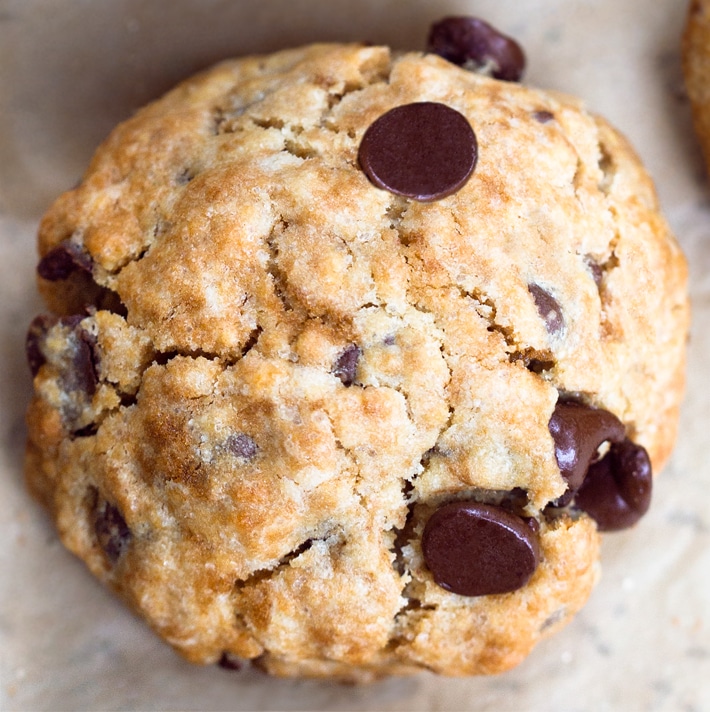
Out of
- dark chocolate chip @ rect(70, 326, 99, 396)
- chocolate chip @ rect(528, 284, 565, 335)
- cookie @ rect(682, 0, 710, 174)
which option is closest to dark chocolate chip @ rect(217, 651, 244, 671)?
dark chocolate chip @ rect(70, 326, 99, 396)

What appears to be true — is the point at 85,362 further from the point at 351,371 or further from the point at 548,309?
the point at 548,309

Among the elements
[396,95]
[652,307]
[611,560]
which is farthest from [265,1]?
[611,560]

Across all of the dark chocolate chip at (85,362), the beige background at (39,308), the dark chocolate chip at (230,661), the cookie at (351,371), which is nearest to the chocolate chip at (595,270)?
the cookie at (351,371)

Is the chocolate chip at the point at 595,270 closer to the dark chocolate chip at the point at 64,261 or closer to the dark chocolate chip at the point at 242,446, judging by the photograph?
the dark chocolate chip at the point at 242,446

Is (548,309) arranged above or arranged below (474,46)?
below

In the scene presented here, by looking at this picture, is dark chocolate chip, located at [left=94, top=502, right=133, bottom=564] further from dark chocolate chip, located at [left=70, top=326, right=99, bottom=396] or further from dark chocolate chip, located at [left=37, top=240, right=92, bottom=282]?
→ dark chocolate chip, located at [left=37, top=240, right=92, bottom=282]

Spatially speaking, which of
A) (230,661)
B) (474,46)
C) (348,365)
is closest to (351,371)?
(348,365)
